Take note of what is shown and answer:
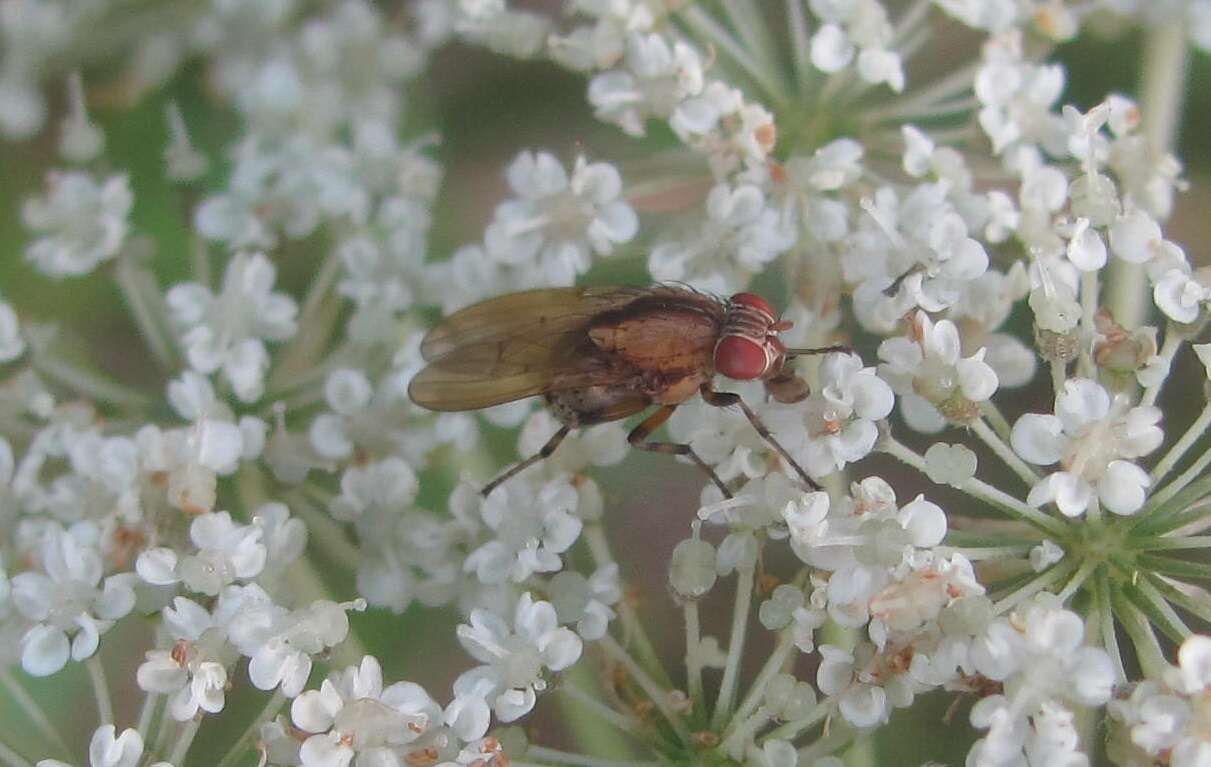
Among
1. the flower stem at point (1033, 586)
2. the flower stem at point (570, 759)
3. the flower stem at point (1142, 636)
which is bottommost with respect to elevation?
the flower stem at point (570, 759)

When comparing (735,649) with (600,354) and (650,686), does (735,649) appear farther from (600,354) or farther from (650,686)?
(600,354)

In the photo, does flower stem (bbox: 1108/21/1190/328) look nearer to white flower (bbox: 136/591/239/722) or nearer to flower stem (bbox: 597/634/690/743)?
flower stem (bbox: 597/634/690/743)

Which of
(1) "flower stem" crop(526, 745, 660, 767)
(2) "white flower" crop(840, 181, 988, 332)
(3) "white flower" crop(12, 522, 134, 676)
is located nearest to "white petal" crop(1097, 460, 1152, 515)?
(2) "white flower" crop(840, 181, 988, 332)

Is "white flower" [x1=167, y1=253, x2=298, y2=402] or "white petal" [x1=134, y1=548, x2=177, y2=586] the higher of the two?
"white petal" [x1=134, y1=548, x2=177, y2=586]

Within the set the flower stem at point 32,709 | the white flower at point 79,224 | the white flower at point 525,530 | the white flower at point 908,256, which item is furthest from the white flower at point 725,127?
the flower stem at point 32,709

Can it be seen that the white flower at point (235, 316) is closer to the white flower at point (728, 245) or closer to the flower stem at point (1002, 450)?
the white flower at point (728, 245)

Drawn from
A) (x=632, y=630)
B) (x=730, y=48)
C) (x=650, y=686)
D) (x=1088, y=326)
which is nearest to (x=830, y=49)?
(x=730, y=48)

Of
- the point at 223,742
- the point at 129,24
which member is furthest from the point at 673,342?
the point at 129,24
